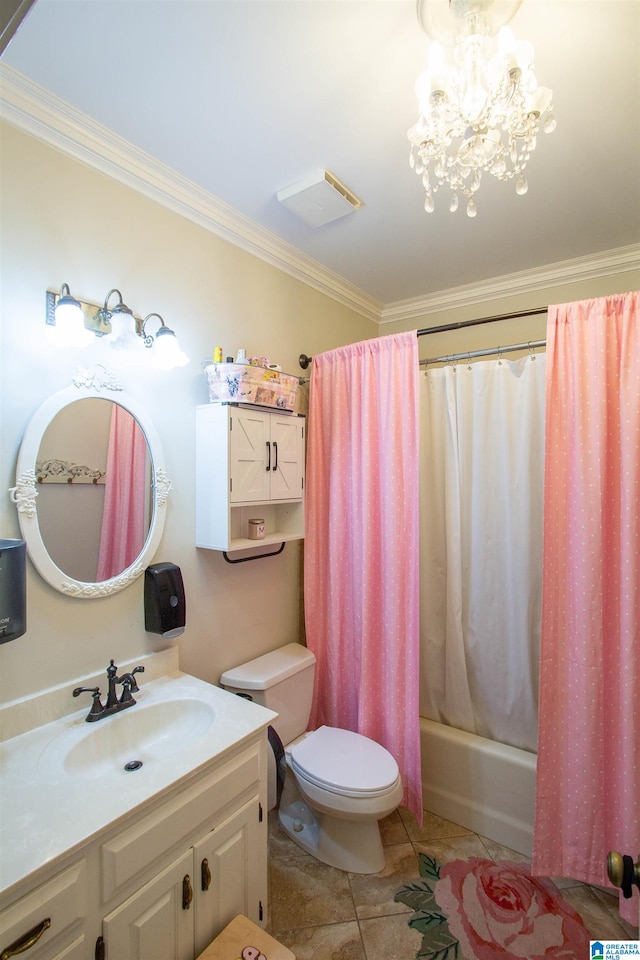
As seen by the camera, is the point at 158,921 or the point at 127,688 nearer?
the point at 158,921

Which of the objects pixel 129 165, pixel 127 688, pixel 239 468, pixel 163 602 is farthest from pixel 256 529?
pixel 129 165

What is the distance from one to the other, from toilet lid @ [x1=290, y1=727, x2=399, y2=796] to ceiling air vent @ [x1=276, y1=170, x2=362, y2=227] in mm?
2162

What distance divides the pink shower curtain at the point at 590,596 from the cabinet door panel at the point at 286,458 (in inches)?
40.6

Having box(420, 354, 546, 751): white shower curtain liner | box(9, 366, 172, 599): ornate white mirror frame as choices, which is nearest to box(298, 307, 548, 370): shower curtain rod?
box(420, 354, 546, 751): white shower curtain liner

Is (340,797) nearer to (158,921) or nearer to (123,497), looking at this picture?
(158,921)

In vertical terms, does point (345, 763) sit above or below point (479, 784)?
above

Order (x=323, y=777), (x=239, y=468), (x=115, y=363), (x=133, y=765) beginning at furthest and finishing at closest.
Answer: (x=239, y=468)
(x=323, y=777)
(x=115, y=363)
(x=133, y=765)

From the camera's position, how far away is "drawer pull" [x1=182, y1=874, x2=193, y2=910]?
3.47 feet

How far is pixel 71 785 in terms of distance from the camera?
3.30ft

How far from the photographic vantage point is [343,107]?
126 cm

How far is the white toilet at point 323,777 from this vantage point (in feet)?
4.98

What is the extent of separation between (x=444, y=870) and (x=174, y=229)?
2681mm

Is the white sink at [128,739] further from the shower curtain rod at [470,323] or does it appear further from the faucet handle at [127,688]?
the shower curtain rod at [470,323]

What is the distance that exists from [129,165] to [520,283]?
6.41 feet
